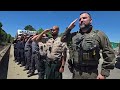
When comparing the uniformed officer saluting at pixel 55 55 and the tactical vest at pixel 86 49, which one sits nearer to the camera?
the tactical vest at pixel 86 49

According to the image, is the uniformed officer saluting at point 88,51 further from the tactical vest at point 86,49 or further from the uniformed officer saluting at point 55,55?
the uniformed officer saluting at point 55,55

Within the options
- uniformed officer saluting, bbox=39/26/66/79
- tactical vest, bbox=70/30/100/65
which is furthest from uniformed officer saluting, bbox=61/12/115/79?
uniformed officer saluting, bbox=39/26/66/79

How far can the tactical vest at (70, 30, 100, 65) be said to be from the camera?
332 centimetres

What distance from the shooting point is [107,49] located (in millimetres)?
3291

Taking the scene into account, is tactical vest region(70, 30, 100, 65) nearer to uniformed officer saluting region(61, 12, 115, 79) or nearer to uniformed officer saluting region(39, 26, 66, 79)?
uniformed officer saluting region(61, 12, 115, 79)

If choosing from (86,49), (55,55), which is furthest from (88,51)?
(55,55)

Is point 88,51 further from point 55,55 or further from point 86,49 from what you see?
point 55,55

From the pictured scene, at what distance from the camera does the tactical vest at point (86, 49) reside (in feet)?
10.9

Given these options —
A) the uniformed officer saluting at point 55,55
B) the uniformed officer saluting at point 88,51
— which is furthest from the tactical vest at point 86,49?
the uniformed officer saluting at point 55,55

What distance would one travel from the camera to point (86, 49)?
11.1 ft

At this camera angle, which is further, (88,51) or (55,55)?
(55,55)
